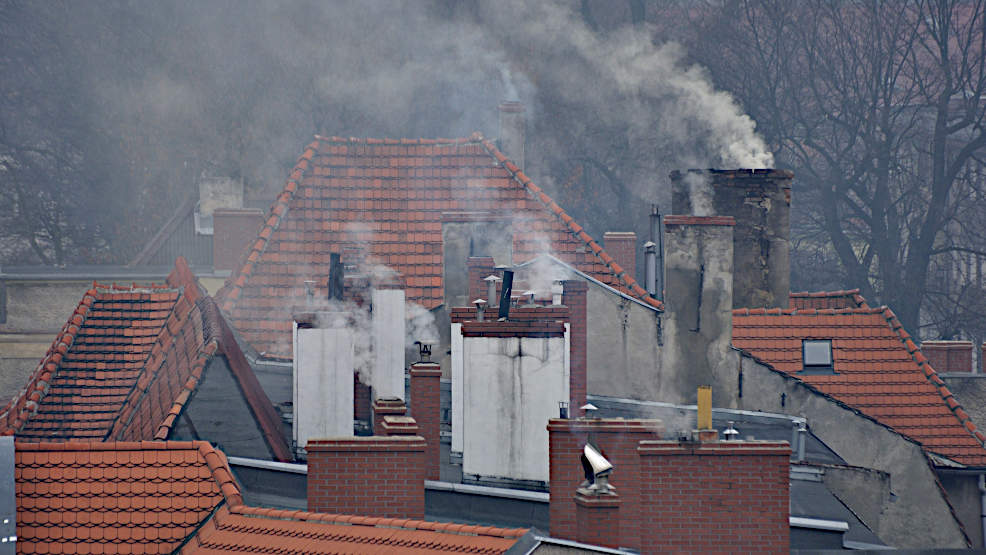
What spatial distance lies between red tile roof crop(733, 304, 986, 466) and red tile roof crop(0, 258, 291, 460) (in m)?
7.97

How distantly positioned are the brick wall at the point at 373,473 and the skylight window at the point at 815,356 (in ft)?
37.6

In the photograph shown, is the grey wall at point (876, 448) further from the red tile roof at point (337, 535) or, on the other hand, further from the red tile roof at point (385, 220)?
the red tile roof at point (337, 535)

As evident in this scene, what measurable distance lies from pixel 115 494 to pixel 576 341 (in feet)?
21.2

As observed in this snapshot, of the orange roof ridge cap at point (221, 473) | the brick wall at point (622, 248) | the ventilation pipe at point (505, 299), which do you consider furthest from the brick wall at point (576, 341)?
the brick wall at point (622, 248)

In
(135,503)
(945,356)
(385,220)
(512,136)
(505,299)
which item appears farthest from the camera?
(945,356)

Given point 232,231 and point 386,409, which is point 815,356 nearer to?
point 386,409

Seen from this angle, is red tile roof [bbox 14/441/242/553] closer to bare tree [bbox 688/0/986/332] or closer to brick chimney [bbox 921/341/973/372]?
brick chimney [bbox 921/341/973/372]

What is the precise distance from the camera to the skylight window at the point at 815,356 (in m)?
24.1

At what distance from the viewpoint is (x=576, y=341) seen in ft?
62.8

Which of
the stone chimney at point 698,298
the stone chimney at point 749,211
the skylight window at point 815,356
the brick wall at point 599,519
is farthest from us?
the stone chimney at point 749,211

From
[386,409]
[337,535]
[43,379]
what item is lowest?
[337,535]

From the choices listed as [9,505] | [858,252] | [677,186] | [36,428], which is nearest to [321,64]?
[858,252]

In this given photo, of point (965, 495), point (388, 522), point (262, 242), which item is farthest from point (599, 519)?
point (262, 242)

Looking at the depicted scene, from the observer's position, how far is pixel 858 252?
46000 millimetres
